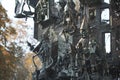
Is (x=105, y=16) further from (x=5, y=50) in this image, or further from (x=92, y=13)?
(x=5, y=50)

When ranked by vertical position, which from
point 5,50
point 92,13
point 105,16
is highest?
point 92,13

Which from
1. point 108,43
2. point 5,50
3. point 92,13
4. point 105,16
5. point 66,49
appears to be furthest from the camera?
point 5,50

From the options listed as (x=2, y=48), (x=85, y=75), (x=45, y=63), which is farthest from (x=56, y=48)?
(x=85, y=75)

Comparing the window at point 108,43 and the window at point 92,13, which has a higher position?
the window at point 92,13

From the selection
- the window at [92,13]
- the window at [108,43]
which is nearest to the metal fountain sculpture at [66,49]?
the window at [92,13]

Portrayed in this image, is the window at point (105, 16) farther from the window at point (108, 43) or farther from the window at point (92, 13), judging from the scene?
the window at point (108, 43)

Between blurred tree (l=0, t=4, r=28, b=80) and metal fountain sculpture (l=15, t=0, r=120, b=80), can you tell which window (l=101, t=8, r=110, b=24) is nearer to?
metal fountain sculpture (l=15, t=0, r=120, b=80)

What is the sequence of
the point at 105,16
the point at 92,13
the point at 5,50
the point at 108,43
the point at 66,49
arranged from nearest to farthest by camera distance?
1. the point at 108,43
2. the point at 105,16
3. the point at 92,13
4. the point at 66,49
5. the point at 5,50

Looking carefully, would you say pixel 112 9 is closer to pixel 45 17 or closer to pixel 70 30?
pixel 70 30

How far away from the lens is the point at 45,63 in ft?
142

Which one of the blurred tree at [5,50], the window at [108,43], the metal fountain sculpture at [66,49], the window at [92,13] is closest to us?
the metal fountain sculpture at [66,49]

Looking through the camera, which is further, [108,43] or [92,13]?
[92,13]

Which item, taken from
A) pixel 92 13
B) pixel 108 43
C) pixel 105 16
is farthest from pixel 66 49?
pixel 105 16

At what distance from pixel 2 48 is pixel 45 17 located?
5206 millimetres
